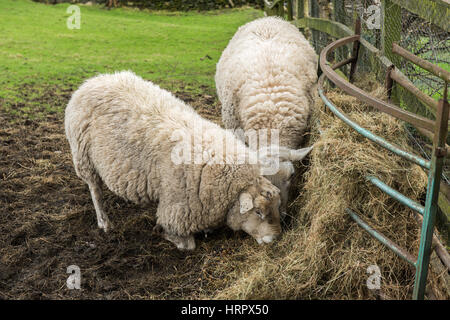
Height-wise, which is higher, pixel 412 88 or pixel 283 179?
pixel 412 88

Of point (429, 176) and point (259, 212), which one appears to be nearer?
point (429, 176)

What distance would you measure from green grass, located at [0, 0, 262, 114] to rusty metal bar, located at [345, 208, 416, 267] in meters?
6.35

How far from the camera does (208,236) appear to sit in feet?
14.8

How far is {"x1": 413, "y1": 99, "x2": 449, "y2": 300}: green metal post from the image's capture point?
2.26 meters

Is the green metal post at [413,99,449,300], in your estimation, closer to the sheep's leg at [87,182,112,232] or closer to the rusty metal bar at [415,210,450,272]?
the rusty metal bar at [415,210,450,272]

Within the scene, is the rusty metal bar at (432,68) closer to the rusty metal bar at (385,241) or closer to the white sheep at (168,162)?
the rusty metal bar at (385,241)

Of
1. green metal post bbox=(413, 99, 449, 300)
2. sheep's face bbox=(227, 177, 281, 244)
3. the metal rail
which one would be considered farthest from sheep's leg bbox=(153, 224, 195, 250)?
green metal post bbox=(413, 99, 449, 300)

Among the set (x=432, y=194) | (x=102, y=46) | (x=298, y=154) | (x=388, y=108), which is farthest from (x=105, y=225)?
(x=102, y=46)

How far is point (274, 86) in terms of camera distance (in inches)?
195

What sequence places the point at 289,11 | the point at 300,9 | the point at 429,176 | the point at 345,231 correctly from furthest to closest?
the point at 289,11, the point at 300,9, the point at 345,231, the point at 429,176

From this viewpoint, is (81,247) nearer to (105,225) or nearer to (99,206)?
(105,225)

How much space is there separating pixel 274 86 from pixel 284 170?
116cm
